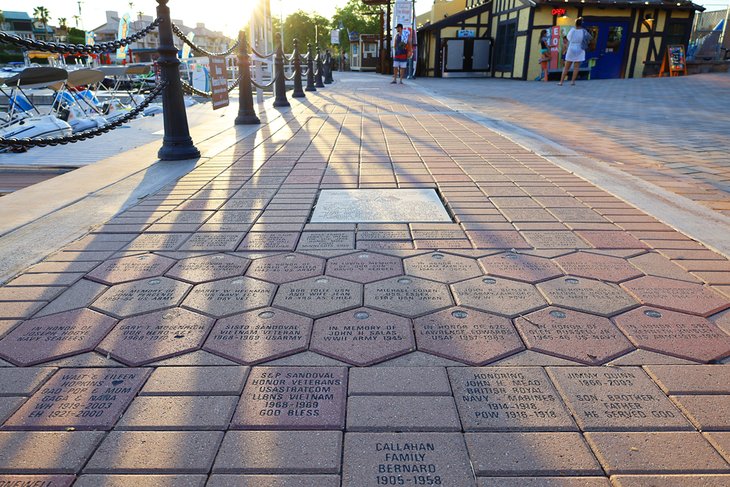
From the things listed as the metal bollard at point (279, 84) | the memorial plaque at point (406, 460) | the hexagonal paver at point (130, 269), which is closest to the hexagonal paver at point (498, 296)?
the memorial plaque at point (406, 460)

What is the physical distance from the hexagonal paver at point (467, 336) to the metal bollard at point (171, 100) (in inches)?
153

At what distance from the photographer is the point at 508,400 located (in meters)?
1.60

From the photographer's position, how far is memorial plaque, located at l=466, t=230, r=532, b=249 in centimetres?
290

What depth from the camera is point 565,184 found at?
167 inches

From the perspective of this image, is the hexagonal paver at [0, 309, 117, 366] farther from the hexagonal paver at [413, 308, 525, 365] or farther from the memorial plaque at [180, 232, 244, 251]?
the hexagonal paver at [413, 308, 525, 365]

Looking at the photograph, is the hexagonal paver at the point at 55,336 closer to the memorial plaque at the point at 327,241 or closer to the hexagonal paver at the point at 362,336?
the hexagonal paver at the point at 362,336

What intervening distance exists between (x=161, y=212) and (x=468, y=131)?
4829 millimetres

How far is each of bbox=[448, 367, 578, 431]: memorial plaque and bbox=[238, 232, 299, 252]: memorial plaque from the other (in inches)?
56.5

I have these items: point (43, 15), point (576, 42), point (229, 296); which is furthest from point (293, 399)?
point (43, 15)

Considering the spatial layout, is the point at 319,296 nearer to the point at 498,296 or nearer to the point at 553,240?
the point at 498,296

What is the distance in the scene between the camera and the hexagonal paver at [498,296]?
7.15 ft

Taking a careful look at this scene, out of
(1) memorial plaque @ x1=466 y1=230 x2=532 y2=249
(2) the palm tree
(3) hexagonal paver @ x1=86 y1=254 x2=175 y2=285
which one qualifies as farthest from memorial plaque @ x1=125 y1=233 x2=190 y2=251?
(2) the palm tree

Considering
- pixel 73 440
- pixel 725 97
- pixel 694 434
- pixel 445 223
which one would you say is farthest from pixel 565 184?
pixel 725 97

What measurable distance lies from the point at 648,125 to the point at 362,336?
7882 millimetres
